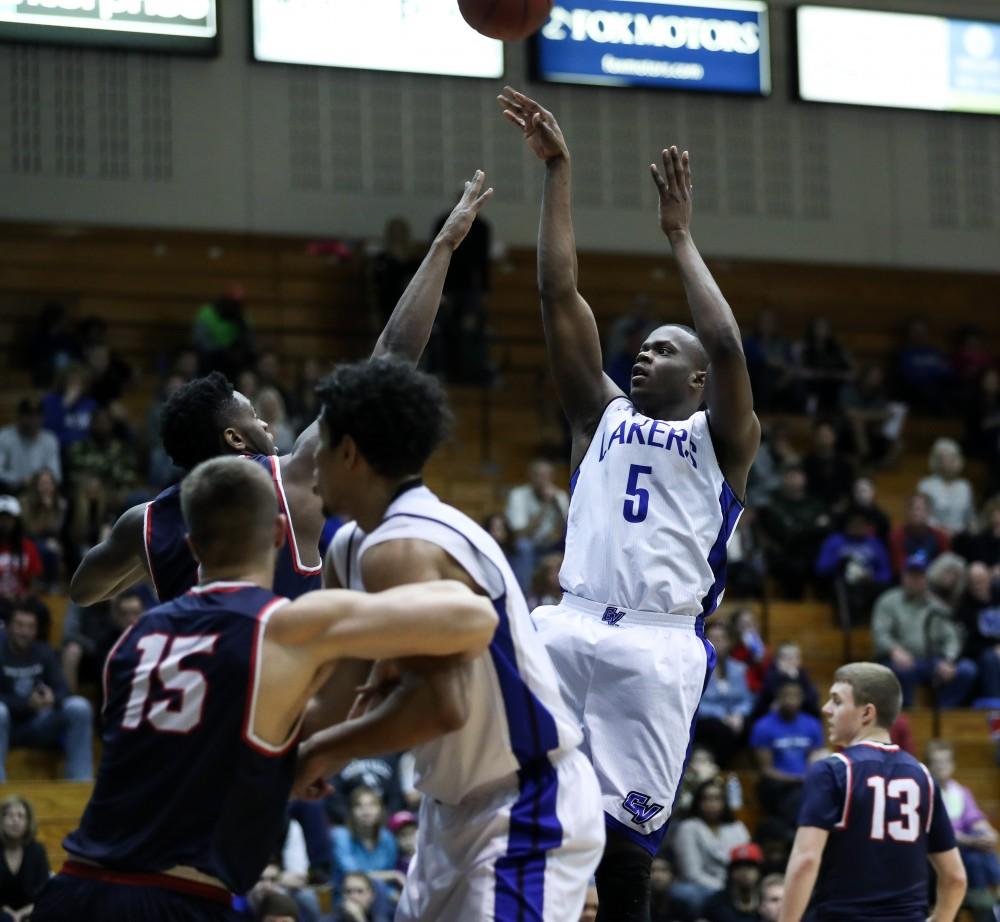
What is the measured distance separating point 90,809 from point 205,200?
14.2 meters

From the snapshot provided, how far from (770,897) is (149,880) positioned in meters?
Result: 8.05

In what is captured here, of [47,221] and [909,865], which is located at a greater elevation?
[47,221]

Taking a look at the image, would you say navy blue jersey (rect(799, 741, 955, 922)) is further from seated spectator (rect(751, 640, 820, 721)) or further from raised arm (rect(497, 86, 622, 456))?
seated spectator (rect(751, 640, 820, 721))

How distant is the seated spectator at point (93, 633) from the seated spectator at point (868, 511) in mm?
7280

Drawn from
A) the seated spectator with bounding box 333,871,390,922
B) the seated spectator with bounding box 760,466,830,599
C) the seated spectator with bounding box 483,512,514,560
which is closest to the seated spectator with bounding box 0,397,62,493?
the seated spectator with bounding box 483,512,514,560

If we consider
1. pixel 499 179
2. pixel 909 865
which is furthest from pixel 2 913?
pixel 499 179

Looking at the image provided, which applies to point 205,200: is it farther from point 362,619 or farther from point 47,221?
point 362,619

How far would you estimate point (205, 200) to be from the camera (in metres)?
17.5

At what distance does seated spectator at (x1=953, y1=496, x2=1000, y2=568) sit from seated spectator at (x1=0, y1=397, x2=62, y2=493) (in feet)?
28.5

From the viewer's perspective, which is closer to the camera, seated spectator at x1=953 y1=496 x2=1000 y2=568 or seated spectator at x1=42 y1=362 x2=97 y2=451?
seated spectator at x1=42 y1=362 x2=97 y2=451

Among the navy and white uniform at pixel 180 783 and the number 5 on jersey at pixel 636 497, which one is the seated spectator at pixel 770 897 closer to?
the number 5 on jersey at pixel 636 497

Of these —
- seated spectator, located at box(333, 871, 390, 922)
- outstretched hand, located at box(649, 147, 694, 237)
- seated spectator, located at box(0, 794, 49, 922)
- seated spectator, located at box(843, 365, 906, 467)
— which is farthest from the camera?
seated spectator, located at box(843, 365, 906, 467)

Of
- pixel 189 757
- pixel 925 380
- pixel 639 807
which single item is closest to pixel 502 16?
pixel 639 807

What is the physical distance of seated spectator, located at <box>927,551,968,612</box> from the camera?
52.2 feet
